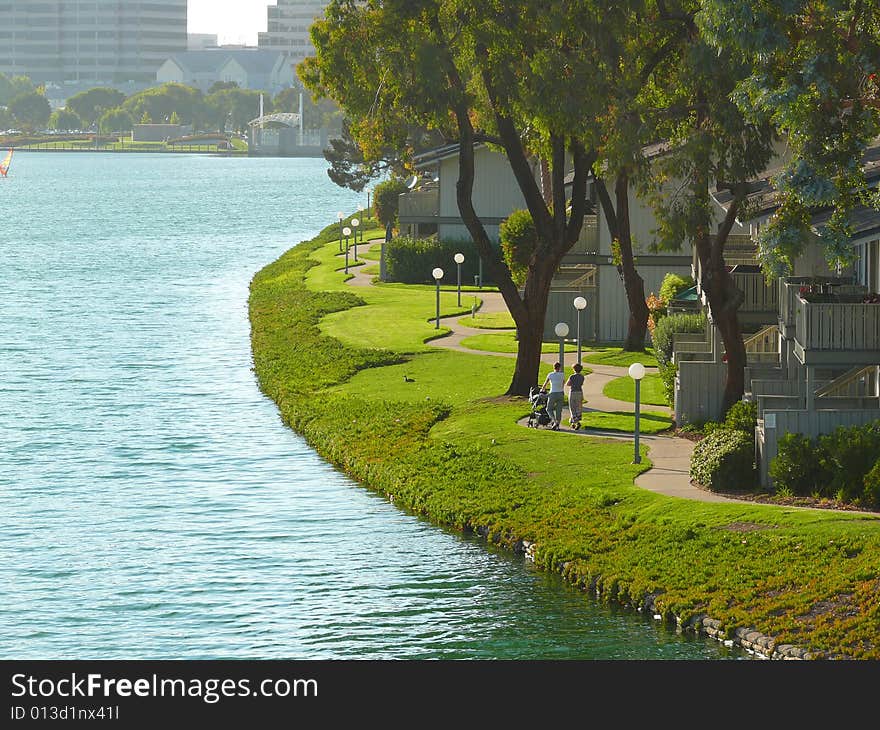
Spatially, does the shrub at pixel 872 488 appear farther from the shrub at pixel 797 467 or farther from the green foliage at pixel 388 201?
the green foliage at pixel 388 201

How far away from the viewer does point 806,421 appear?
34312 millimetres

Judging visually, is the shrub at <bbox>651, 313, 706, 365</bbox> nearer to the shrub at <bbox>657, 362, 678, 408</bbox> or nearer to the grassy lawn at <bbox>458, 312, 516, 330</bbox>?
the shrub at <bbox>657, 362, 678, 408</bbox>

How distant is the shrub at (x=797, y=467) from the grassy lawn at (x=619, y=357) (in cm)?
1849

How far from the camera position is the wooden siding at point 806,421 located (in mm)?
34188

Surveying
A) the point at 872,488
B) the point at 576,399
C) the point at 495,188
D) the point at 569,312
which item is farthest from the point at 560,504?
the point at 495,188

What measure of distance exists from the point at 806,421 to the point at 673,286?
21.4 meters

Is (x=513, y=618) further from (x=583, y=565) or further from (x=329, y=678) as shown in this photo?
(x=329, y=678)

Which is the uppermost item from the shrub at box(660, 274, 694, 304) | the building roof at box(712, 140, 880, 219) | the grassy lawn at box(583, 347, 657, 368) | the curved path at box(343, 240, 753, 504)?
the building roof at box(712, 140, 880, 219)

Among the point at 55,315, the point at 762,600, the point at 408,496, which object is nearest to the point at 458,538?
the point at 408,496

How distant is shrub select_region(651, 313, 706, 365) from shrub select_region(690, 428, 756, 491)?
12.9 meters

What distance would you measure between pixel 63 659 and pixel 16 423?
2338 cm

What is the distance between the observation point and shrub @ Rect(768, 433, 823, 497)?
33531 mm

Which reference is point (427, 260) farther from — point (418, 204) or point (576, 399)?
point (576, 399)

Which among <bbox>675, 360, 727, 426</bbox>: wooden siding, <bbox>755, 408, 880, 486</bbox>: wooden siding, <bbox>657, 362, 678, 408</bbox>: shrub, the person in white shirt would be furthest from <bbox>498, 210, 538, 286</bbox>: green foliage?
<bbox>755, 408, 880, 486</bbox>: wooden siding
